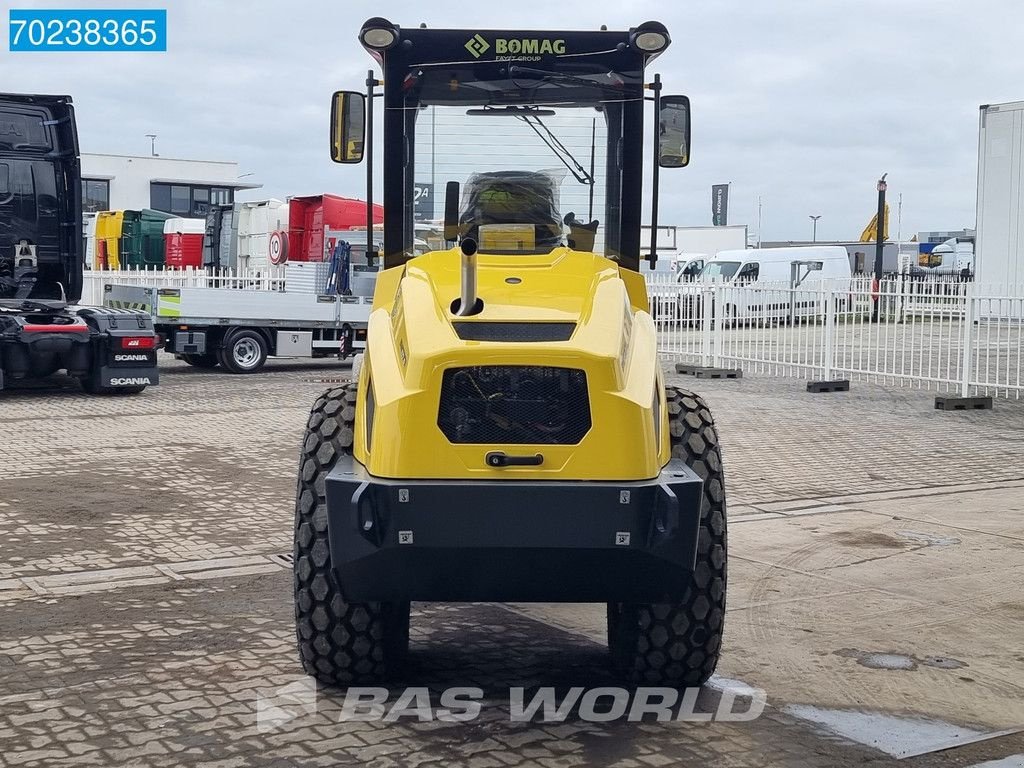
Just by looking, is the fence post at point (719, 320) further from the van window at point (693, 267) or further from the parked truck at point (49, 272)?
the van window at point (693, 267)

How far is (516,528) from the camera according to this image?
4.43m

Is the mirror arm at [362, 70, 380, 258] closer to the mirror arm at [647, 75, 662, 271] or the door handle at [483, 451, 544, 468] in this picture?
the mirror arm at [647, 75, 662, 271]

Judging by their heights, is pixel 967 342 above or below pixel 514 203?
below

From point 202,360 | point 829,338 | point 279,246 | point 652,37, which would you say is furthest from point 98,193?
point 652,37

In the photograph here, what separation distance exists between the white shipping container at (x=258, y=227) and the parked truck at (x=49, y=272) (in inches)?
497

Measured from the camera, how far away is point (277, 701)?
5.01 meters

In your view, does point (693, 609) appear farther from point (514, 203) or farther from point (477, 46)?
point (477, 46)

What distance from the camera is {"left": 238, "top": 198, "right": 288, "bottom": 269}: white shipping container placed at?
30.2 m

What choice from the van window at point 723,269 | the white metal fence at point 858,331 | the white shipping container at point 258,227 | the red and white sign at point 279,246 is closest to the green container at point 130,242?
the white shipping container at point 258,227

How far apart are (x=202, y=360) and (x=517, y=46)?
16.7 metres

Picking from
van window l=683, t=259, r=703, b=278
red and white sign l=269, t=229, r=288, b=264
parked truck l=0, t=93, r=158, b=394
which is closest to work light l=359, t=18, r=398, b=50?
parked truck l=0, t=93, r=158, b=394

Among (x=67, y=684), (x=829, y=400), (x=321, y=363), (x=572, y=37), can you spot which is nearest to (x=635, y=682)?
(x=67, y=684)

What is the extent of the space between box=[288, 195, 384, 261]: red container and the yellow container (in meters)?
11.0

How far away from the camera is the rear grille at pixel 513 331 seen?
463 cm
